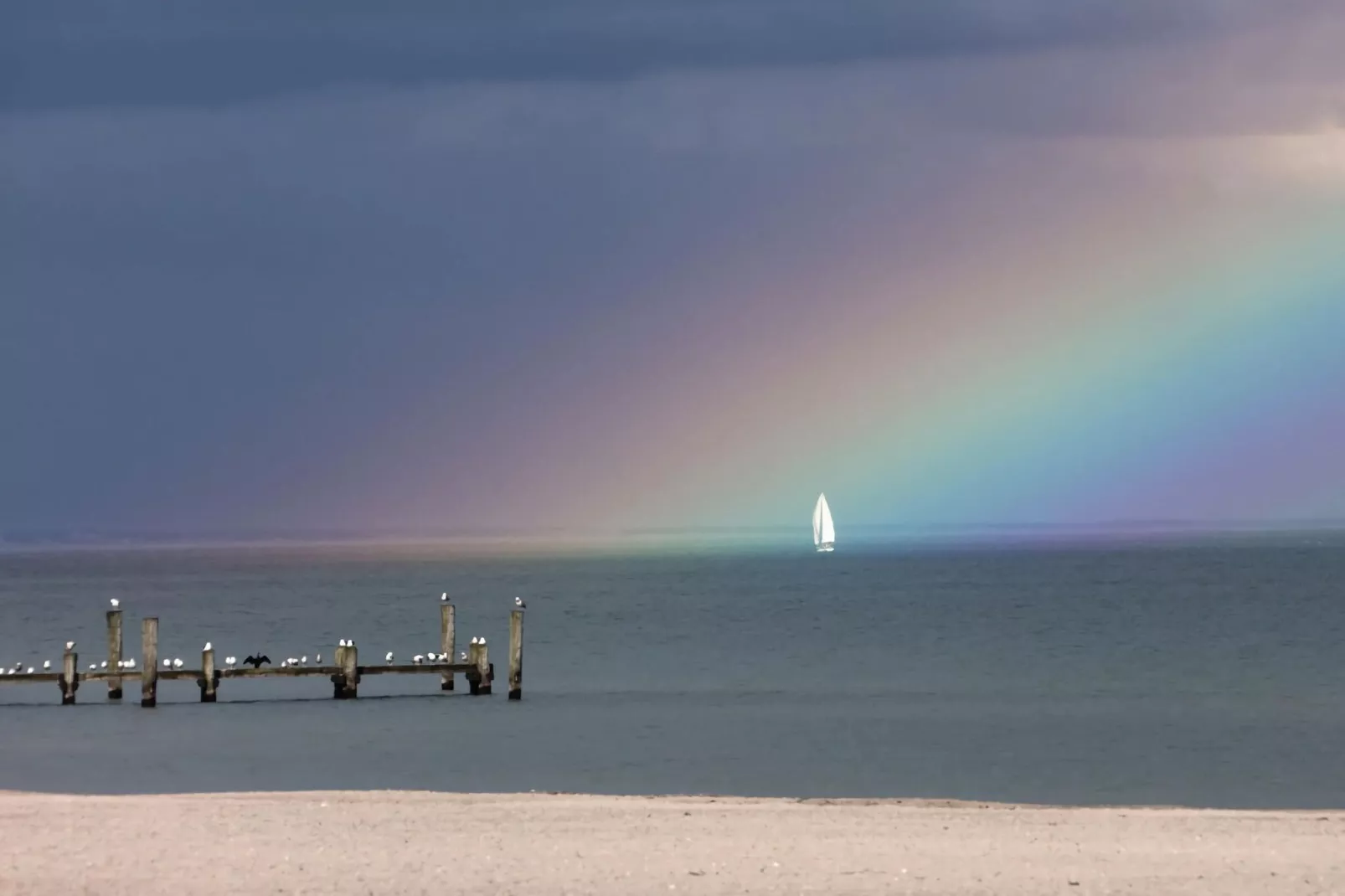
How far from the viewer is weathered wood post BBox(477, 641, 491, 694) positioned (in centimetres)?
5403

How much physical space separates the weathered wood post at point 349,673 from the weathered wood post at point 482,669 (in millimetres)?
3667

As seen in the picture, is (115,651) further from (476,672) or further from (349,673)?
(476,672)

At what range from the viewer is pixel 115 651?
171 feet

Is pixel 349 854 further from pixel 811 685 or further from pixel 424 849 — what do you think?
pixel 811 685

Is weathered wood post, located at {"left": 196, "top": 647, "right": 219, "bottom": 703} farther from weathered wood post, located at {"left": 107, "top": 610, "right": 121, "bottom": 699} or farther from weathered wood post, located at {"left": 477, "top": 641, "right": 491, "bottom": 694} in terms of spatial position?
weathered wood post, located at {"left": 477, "top": 641, "right": 491, "bottom": 694}

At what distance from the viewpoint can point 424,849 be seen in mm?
19375

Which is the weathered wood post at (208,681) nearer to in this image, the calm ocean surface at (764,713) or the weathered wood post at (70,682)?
the calm ocean surface at (764,713)

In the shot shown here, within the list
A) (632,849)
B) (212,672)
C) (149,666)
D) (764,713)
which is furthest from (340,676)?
(632,849)

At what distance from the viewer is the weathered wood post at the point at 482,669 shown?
177ft

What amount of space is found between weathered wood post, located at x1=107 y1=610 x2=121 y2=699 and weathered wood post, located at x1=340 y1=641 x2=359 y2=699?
6.22 metres

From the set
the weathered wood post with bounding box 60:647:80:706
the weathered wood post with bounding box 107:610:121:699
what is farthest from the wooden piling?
the weathered wood post with bounding box 60:647:80:706

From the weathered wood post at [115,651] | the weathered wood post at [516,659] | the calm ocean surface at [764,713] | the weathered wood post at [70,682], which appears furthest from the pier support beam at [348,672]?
the weathered wood post at [70,682]

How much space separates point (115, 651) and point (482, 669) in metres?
10.5

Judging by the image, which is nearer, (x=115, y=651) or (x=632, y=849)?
(x=632, y=849)
